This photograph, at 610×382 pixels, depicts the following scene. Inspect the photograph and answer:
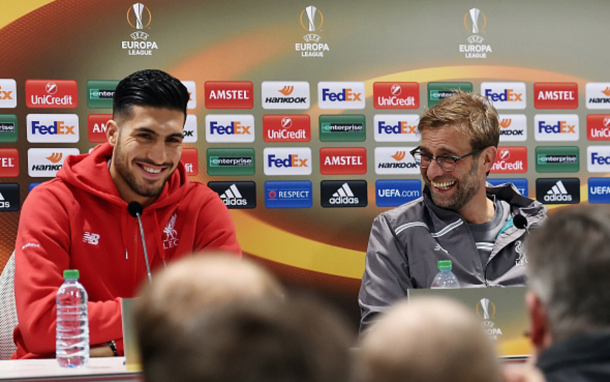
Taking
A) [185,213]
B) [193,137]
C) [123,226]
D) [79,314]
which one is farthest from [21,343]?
[193,137]

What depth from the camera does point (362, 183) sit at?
11.9ft

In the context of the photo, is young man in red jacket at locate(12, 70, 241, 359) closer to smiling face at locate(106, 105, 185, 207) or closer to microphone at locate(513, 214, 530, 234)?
smiling face at locate(106, 105, 185, 207)

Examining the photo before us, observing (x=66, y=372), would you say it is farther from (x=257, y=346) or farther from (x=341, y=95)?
(x=341, y=95)

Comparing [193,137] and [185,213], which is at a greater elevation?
[193,137]

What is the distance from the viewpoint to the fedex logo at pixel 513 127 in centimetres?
374

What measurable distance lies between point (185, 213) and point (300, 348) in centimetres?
218

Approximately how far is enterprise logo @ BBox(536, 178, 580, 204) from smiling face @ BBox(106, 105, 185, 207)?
2.07m

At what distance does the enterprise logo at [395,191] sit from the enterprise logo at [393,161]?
0.17 feet

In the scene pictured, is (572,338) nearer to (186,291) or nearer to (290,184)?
(186,291)

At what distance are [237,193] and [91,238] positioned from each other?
1.06 m

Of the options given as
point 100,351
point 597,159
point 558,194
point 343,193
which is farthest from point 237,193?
point 597,159

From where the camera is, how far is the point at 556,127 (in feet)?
12.5

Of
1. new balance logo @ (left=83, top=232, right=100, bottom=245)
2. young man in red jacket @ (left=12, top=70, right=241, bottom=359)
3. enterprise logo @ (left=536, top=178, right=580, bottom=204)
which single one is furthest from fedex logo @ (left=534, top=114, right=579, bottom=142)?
new balance logo @ (left=83, top=232, right=100, bottom=245)

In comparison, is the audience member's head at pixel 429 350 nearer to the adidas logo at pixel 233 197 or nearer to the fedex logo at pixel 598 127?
the adidas logo at pixel 233 197
